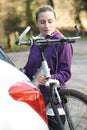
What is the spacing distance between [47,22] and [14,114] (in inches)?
53.5

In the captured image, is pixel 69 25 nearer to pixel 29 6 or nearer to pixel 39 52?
pixel 29 6

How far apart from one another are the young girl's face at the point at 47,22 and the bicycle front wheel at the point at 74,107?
23.2 inches

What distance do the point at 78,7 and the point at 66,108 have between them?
22.4 meters

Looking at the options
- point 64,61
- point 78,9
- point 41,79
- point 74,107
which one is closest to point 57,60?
point 64,61

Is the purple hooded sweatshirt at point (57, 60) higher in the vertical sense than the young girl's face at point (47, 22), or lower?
lower

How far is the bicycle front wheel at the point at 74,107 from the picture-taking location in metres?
4.28

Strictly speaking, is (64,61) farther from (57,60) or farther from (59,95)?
(59,95)

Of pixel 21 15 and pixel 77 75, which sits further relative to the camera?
pixel 21 15

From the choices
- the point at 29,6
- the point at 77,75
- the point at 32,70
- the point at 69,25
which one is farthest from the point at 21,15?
the point at 32,70

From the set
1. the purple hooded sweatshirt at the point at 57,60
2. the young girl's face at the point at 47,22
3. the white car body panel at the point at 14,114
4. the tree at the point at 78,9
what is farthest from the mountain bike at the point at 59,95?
the tree at the point at 78,9

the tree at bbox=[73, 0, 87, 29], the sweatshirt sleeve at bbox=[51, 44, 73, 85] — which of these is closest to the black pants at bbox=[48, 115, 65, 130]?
the sweatshirt sleeve at bbox=[51, 44, 73, 85]

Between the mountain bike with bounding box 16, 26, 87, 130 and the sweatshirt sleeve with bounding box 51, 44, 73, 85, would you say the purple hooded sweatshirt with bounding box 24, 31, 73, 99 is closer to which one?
the sweatshirt sleeve with bounding box 51, 44, 73, 85

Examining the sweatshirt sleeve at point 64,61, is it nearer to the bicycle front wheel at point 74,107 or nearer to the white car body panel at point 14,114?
the bicycle front wheel at point 74,107

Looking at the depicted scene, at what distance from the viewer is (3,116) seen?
129 inches
